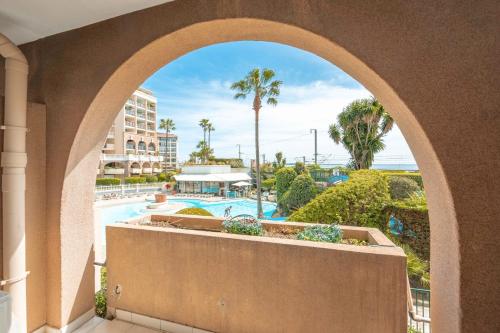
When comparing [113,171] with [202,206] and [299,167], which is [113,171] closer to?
[202,206]

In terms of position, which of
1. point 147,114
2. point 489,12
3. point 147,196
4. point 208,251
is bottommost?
point 147,196

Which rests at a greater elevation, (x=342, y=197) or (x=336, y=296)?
(x=342, y=197)

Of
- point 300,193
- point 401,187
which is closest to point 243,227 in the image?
point 401,187

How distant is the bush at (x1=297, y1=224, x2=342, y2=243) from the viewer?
3.54 metres

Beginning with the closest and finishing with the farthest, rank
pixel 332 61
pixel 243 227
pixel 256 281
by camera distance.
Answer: pixel 332 61, pixel 256 281, pixel 243 227

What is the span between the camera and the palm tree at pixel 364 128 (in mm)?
17767

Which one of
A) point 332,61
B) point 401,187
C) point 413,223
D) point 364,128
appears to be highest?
point 364,128

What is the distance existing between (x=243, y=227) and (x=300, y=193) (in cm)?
1150

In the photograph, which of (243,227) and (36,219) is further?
(243,227)

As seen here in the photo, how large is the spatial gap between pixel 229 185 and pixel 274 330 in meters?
26.0

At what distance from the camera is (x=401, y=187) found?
36.3 feet

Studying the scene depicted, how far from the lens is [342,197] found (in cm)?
768

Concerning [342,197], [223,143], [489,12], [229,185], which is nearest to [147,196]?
[229,185]

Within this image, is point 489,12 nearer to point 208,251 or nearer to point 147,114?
point 208,251
